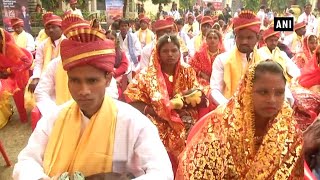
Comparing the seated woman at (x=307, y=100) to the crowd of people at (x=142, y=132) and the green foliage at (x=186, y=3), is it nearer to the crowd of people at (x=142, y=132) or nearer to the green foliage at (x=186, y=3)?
the crowd of people at (x=142, y=132)

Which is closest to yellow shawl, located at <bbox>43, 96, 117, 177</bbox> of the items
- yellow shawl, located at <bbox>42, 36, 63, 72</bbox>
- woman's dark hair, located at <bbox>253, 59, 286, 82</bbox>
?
woman's dark hair, located at <bbox>253, 59, 286, 82</bbox>

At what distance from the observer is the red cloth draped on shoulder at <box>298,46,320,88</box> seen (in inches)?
213

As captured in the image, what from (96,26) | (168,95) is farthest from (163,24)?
(96,26)

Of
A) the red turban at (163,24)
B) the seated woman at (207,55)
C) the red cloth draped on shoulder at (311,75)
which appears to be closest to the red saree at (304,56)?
the seated woman at (207,55)

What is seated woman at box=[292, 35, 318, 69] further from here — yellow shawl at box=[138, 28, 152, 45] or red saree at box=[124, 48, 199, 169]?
yellow shawl at box=[138, 28, 152, 45]

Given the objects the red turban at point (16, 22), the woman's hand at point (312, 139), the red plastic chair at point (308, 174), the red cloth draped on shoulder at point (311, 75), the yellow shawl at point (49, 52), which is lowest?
the red plastic chair at point (308, 174)

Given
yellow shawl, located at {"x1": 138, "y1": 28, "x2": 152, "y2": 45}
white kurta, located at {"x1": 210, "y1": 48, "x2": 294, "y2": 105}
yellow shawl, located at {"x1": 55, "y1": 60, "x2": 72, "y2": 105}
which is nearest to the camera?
yellow shawl, located at {"x1": 55, "y1": 60, "x2": 72, "y2": 105}

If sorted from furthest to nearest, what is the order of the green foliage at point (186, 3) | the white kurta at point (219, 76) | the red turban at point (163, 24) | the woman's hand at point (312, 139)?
the green foliage at point (186, 3) → the red turban at point (163, 24) → the white kurta at point (219, 76) → the woman's hand at point (312, 139)

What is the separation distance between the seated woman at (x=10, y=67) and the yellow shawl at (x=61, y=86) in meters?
3.09

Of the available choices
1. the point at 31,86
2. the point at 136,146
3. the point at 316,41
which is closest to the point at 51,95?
the point at 31,86

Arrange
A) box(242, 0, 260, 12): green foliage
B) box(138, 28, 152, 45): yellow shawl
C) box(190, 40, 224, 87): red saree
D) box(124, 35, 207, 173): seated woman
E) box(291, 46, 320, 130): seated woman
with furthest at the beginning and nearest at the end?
box(242, 0, 260, 12): green foliage < box(138, 28, 152, 45): yellow shawl < box(190, 40, 224, 87): red saree < box(124, 35, 207, 173): seated woman < box(291, 46, 320, 130): seated woman

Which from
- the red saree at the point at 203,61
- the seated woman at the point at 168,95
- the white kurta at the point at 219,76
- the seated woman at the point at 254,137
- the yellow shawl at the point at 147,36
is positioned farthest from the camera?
the yellow shawl at the point at 147,36

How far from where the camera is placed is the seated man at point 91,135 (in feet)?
8.46

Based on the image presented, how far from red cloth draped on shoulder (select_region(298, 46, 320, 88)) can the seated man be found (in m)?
3.28
